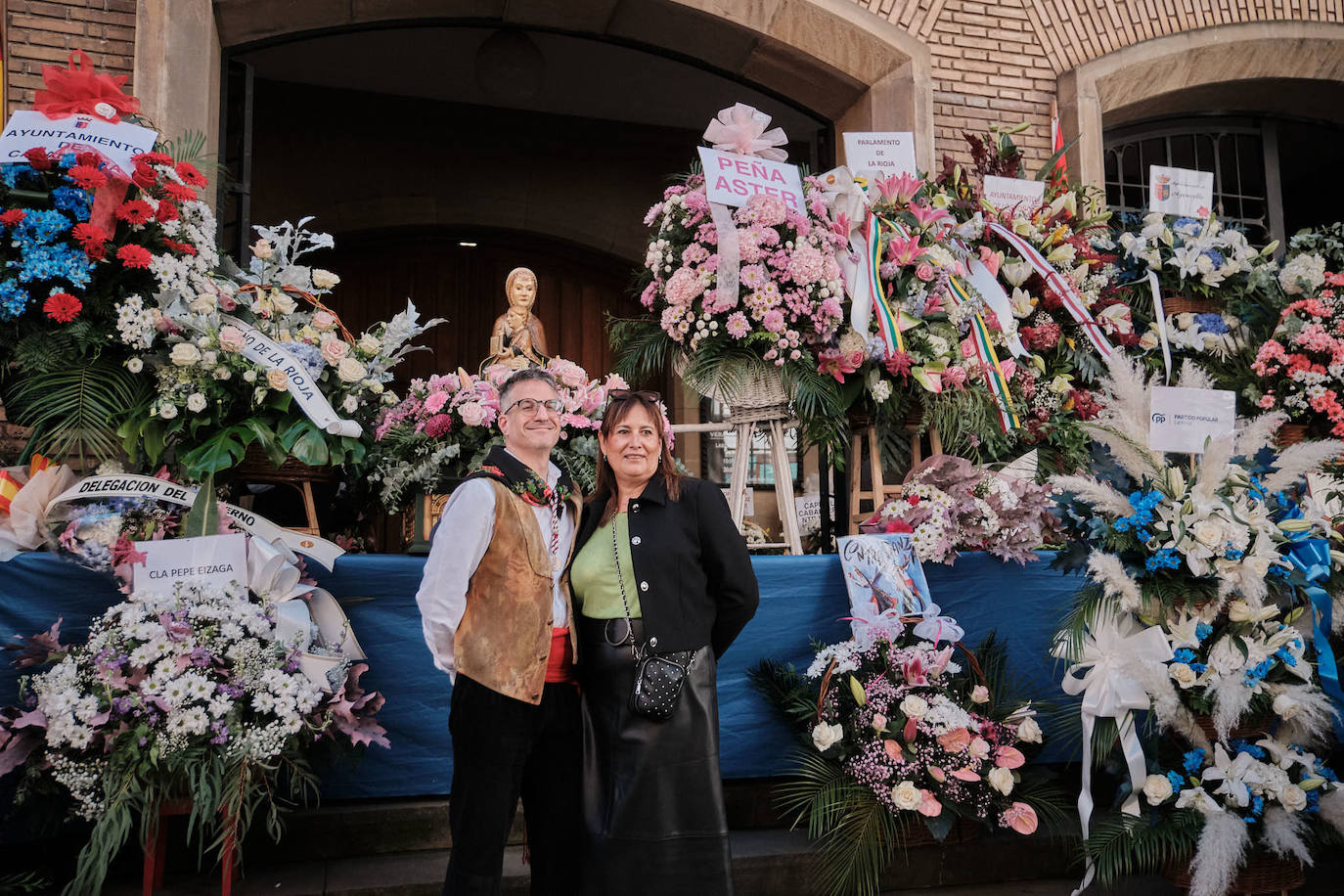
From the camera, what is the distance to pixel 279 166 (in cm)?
841

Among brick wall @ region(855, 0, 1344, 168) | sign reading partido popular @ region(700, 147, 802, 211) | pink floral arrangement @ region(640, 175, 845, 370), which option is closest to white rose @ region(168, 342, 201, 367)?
pink floral arrangement @ region(640, 175, 845, 370)

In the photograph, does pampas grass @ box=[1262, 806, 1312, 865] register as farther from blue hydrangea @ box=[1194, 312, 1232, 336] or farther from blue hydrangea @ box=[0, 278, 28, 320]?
blue hydrangea @ box=[0, 278, 28, 320]

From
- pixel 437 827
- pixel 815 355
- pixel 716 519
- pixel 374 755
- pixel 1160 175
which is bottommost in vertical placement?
pixel 437 827

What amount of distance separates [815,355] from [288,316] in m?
2.07

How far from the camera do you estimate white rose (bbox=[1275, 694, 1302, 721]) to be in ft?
9.89

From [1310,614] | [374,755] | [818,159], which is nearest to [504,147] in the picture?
[818,159]

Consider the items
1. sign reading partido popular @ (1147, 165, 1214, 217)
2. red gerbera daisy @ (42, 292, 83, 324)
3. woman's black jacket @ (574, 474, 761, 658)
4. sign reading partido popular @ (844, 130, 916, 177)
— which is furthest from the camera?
sign reading partido popular @ (1147, 165, 1214, 217)

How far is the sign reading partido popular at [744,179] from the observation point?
4203mm

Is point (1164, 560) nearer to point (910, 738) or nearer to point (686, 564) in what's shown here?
point (910, 738)

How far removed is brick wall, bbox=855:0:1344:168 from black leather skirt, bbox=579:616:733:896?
445cm

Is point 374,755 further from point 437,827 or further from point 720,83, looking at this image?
point 720,83

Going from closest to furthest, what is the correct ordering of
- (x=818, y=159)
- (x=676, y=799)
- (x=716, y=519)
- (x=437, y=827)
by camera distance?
(x=676, y=799)
(x=716, y=519)
(x=437, y=827)
(x=818, y=159)

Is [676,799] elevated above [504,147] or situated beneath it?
situated beneath

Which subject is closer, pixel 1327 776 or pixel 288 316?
pixel 1327 776
